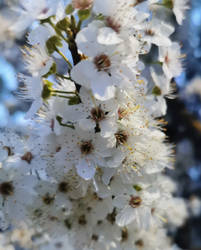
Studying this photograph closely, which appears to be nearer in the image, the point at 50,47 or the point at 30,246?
the point at 50,47

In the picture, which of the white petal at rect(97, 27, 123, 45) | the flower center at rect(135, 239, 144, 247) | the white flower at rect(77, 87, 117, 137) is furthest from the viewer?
the flower center at rect(135, 239, 144, 247)

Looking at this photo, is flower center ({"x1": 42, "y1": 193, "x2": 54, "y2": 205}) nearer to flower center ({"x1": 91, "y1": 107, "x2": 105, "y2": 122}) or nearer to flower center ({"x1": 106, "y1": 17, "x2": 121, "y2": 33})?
flower center ({"x1": 91, "y1": 107, "x2": 105, "y2": 122})

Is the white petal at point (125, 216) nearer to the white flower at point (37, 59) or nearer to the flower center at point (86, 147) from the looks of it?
the flower center at point (86, 147)

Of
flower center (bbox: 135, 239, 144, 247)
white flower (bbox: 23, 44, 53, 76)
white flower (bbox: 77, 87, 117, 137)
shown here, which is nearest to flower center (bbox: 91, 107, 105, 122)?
white flower (bbox: 77, 87, 117, 137)

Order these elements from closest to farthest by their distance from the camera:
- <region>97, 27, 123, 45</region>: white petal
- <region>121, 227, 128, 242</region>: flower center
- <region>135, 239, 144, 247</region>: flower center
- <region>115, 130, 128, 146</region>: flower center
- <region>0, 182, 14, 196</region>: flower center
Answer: <region>97, 27, 123, 45</region>: white petal, <region>115, 130, 128, 146</region>: flower center, <region>0, 182, 14, 196</region>: flower center, <region>121, 227, 128, 242</region>: flower center, <region>135, 239, 144, 247</region>: flower center

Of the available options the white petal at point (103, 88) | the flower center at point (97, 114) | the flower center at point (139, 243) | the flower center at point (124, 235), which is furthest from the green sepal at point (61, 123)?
the flower center at point (139, 243)

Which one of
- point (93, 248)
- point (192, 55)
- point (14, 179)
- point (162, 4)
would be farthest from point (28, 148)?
point (192, 55)

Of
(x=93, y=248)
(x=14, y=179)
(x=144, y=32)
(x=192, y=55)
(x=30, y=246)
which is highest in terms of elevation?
(x=144, y=32)

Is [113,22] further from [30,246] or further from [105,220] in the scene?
[30,246]
